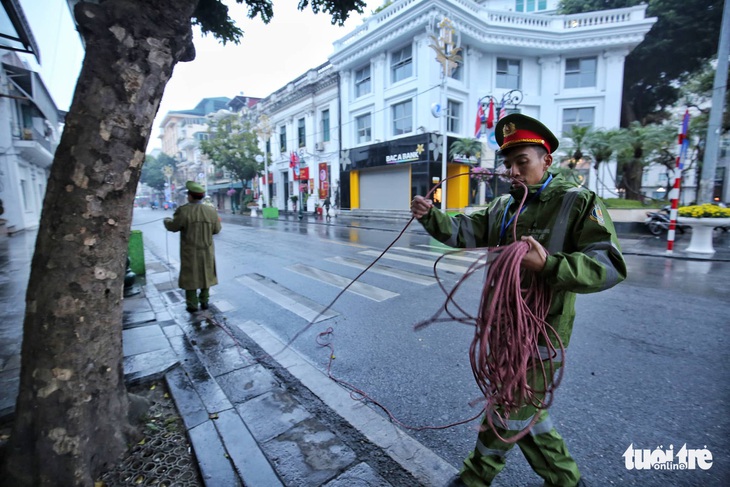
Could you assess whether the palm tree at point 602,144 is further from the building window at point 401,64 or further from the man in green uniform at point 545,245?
the man in green uniform at point 545,245

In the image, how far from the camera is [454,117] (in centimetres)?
2102

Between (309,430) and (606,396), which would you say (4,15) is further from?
(606,396)

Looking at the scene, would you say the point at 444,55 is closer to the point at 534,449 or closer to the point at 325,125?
the point at 325,125

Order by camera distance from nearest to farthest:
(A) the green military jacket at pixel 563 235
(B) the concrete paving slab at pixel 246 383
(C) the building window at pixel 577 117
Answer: (A) the green military jacket at pixel 563 235, (B) the concrete paving slab at pixel 246 383, (C) the building window at pixel 577 117

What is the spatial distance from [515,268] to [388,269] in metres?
6.20

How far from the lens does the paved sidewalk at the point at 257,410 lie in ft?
6.85

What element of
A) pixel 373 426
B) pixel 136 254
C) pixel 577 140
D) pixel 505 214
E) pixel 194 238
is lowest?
pixel 373 426

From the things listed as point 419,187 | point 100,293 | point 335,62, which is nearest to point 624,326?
point 100,293

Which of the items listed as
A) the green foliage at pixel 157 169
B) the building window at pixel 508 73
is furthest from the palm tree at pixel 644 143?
the green foliage at pixel 157 169

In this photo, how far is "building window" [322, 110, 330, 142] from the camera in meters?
27.6

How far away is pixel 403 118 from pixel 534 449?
71.9 feet

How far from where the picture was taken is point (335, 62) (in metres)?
24.7

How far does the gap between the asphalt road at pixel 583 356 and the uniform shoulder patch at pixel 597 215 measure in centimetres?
159

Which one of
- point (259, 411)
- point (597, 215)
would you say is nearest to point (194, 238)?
point (259, 411)
